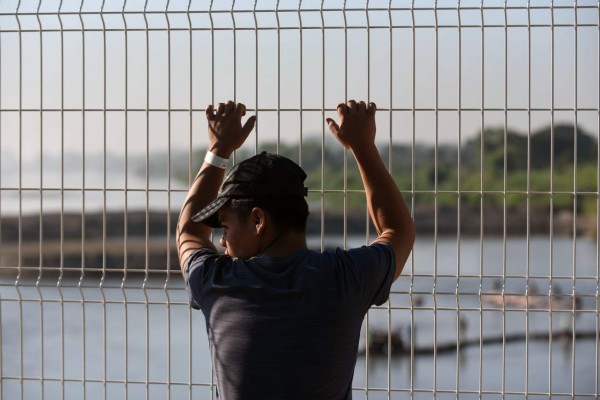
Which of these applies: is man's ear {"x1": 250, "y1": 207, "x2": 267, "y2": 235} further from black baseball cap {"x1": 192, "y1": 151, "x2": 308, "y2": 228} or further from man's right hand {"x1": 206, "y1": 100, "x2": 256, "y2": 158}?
man's right hand {"x1": 206, "y1": 100, "x2": 256, "y2": 158}

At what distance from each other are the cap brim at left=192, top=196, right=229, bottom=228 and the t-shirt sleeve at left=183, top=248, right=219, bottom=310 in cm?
8

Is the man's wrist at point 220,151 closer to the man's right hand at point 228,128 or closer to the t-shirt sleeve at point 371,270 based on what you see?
the man's right hand at point 228,128

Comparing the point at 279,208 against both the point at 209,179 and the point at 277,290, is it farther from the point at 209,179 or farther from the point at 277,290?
the point at 209,179

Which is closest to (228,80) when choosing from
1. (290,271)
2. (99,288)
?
(99,288)

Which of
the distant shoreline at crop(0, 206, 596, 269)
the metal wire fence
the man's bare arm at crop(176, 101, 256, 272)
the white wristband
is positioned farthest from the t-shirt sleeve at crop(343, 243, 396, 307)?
the distant shoreline at crop(0, 206, 596, 269)

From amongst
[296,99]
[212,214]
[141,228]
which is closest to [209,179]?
[212,214]

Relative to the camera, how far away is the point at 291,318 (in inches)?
94.3

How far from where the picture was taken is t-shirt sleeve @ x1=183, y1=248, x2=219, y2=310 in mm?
2512

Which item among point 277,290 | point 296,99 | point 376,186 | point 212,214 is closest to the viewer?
point 277,290

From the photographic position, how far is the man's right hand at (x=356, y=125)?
9.21ft

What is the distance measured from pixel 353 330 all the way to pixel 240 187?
438mm

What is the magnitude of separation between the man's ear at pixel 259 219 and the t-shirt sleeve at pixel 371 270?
0.68 feet

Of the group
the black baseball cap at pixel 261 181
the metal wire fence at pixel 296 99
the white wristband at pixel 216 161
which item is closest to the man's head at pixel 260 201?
the black baseball cap at pixel 261 181

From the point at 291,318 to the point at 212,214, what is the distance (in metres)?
0.33
